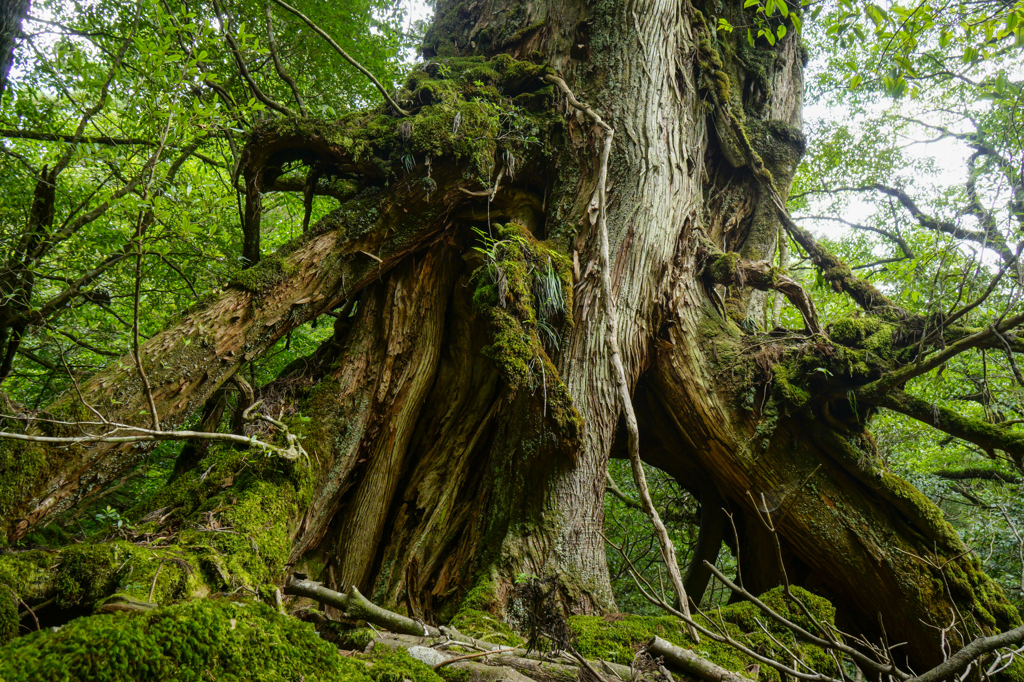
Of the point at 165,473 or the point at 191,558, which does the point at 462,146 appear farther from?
the point at 165,473

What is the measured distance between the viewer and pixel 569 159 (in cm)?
417

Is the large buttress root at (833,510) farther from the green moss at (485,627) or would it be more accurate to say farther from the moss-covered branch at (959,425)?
the green moss at (485,627)

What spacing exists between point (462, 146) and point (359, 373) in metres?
1.78

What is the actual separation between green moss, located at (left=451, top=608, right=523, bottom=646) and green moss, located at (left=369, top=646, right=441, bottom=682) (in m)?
0.65

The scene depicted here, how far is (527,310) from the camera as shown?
3.32m

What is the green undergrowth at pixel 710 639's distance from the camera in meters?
2.19

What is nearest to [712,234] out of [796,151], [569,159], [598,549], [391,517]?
[796,151]

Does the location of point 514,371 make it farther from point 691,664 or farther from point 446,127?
point 446,127

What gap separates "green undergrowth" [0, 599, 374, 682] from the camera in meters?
1.05

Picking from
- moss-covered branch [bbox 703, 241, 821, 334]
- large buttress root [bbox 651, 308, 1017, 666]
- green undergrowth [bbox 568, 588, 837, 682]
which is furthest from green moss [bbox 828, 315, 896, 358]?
green undergrowth [bbox 568, 588, 837, 682]

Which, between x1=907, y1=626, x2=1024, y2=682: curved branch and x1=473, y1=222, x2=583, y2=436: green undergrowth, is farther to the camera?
x1=473, y1=222, x2=583, y2=436: green undergrowth

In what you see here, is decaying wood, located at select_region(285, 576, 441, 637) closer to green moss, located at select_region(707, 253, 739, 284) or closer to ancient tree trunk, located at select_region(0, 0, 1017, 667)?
ancient tree trunk, located at select_region(0, 0, 1017, 667)

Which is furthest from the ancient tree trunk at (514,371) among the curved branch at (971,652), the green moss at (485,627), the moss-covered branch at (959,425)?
the curved branch at (971,652)

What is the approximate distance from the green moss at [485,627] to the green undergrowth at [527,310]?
111 centimetres
